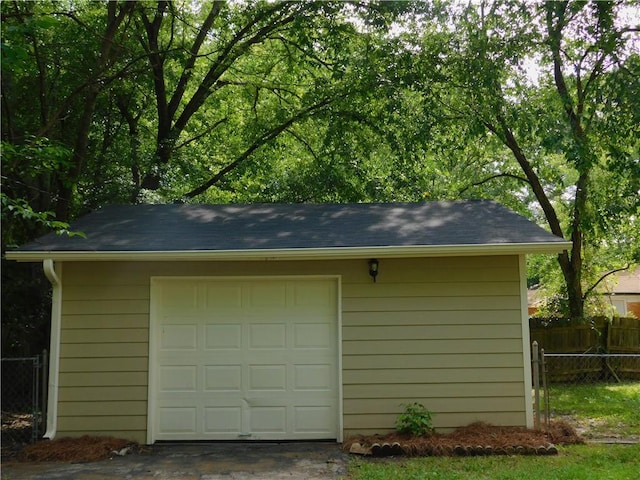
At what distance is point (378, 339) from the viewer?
6.89 metres

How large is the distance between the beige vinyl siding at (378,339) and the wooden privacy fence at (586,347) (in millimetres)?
6931

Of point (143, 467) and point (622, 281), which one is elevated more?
point (622, 281)

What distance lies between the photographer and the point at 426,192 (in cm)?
1414

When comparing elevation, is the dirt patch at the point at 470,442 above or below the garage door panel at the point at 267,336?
below

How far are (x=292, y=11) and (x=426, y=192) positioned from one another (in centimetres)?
501

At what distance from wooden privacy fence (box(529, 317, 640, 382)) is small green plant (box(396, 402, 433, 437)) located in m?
7.34

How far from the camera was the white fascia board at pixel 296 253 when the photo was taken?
6.49 metres

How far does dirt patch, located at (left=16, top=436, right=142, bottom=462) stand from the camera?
616 centimetres

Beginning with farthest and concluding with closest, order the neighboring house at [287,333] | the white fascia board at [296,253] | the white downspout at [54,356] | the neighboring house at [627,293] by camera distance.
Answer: the neighboring house at [627,293], the neighboring house at [287,333], the white downspout at [54,356], the white fascia board at [296,253]

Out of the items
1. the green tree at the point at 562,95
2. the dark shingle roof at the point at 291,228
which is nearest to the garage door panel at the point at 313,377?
the dark shingle roof at the point at 291,228

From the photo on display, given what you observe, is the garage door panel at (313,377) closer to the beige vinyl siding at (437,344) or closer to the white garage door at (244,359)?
the white garage door at (244,359)

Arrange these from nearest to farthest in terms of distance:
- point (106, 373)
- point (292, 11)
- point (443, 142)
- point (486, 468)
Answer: point (486, 468) < point (106, 373) < point (292, 11) < point (443, 142)

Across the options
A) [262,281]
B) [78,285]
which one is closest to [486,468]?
[262,281]

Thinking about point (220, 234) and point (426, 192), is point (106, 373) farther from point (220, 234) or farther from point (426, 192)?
point (426, 192)
